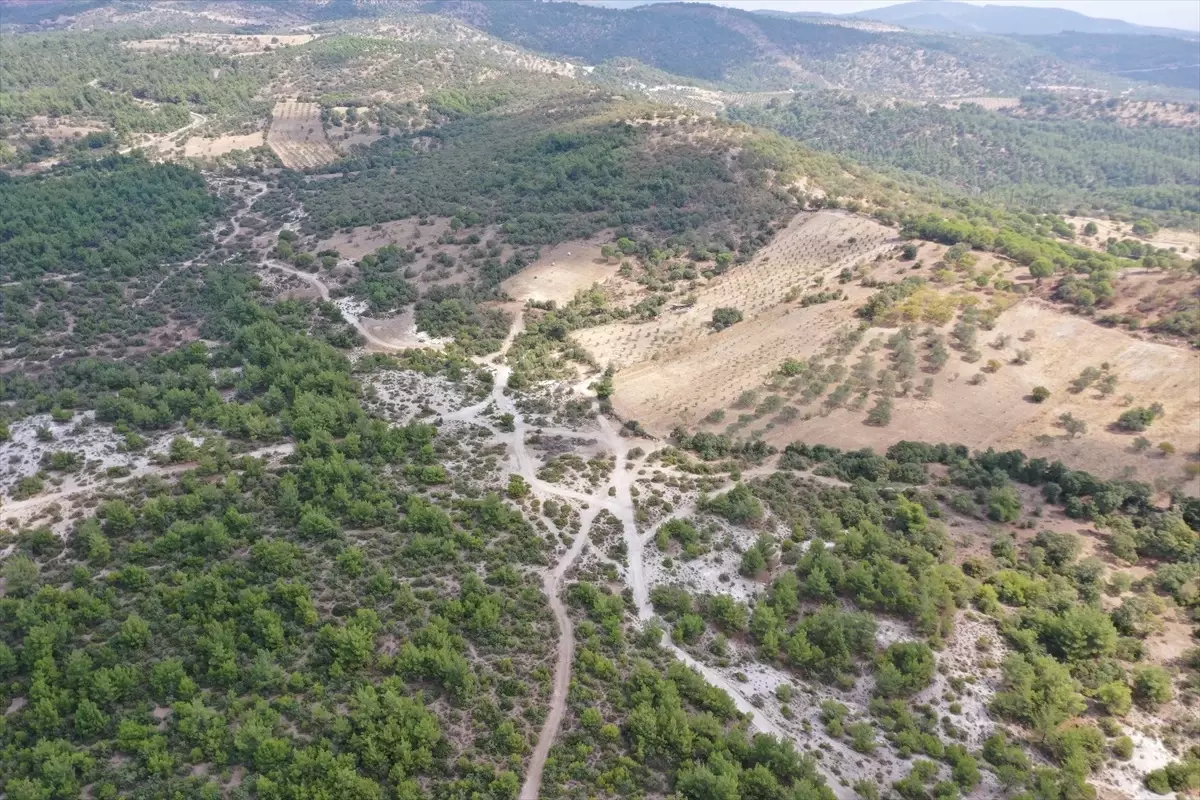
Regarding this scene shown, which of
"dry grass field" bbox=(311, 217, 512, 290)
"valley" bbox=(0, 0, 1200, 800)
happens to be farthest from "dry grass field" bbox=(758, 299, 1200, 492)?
"dry grass field" bbox=(311, 217, 512, 290)

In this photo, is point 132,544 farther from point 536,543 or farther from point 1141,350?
point 1141,350

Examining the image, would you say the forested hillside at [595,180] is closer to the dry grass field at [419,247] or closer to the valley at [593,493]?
the valley at [593,493]

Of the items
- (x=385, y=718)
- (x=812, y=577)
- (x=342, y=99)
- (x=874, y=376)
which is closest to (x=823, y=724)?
(x=812, y=577)

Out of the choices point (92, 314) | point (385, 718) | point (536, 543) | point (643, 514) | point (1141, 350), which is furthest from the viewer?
point (92, 314)

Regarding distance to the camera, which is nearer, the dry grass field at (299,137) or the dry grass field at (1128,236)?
the dry grass field at (1128,236)

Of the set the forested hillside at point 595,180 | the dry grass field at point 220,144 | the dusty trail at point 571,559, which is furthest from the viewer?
the dry grass field at point 220,144

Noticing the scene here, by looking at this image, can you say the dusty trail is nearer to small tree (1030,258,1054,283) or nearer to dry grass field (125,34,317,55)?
small tree (1030,258,1054,283)

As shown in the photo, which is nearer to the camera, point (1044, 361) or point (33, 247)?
point (1044, 361)

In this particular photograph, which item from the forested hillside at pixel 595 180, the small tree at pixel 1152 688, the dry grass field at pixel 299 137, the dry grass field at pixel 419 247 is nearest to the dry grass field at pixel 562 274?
the forested hillside at pixel 595 180
